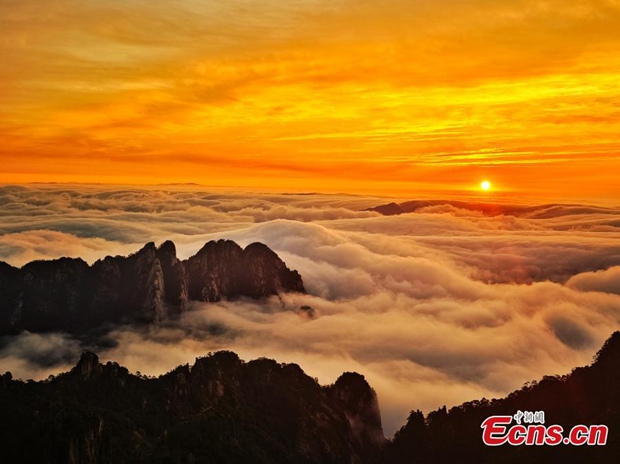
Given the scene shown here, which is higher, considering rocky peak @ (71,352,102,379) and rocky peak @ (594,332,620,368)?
rocky peak @ (594,332,620,368)

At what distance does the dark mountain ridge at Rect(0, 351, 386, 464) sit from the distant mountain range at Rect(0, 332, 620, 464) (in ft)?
0.77

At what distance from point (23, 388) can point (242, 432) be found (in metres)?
41.8

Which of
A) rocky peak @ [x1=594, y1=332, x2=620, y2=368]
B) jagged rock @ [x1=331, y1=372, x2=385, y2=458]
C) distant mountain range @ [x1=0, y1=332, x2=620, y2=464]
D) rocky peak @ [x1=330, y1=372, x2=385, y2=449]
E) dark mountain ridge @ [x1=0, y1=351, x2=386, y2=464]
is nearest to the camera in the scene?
dark mountain ridge @ [x1=0, y1=351, x2=386, y2=464]

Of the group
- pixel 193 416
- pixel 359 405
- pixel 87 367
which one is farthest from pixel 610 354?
pixel 87 367

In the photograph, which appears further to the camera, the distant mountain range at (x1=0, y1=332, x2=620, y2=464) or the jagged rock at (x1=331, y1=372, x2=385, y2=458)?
the jagged rock at (x1=331, y1=372, x2=385, y2=458)

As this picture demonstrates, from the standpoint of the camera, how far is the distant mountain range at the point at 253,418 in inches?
3536

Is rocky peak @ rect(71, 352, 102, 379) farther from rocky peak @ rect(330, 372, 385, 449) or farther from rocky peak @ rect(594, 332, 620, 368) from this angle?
rocky peak @ rect(594, 332, 620, 368)

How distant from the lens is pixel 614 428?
304ft

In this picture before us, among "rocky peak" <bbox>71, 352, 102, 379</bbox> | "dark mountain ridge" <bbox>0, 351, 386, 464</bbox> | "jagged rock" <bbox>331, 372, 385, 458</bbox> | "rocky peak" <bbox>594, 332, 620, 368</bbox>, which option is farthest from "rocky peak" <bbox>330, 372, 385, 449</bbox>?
"rocky peak" <bbox>71, 352, 102, 379</bbox>

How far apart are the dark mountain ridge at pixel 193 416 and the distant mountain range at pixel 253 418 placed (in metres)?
0.23

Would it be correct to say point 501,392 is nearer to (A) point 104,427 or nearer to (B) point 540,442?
(B) point 540,442

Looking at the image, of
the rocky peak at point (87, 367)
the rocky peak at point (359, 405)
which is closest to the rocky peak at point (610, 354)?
the rocky peak at point (359, 405)

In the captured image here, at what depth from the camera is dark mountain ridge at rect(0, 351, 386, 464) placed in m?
88.7

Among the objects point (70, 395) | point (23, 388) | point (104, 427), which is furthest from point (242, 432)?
point (23, 388)
